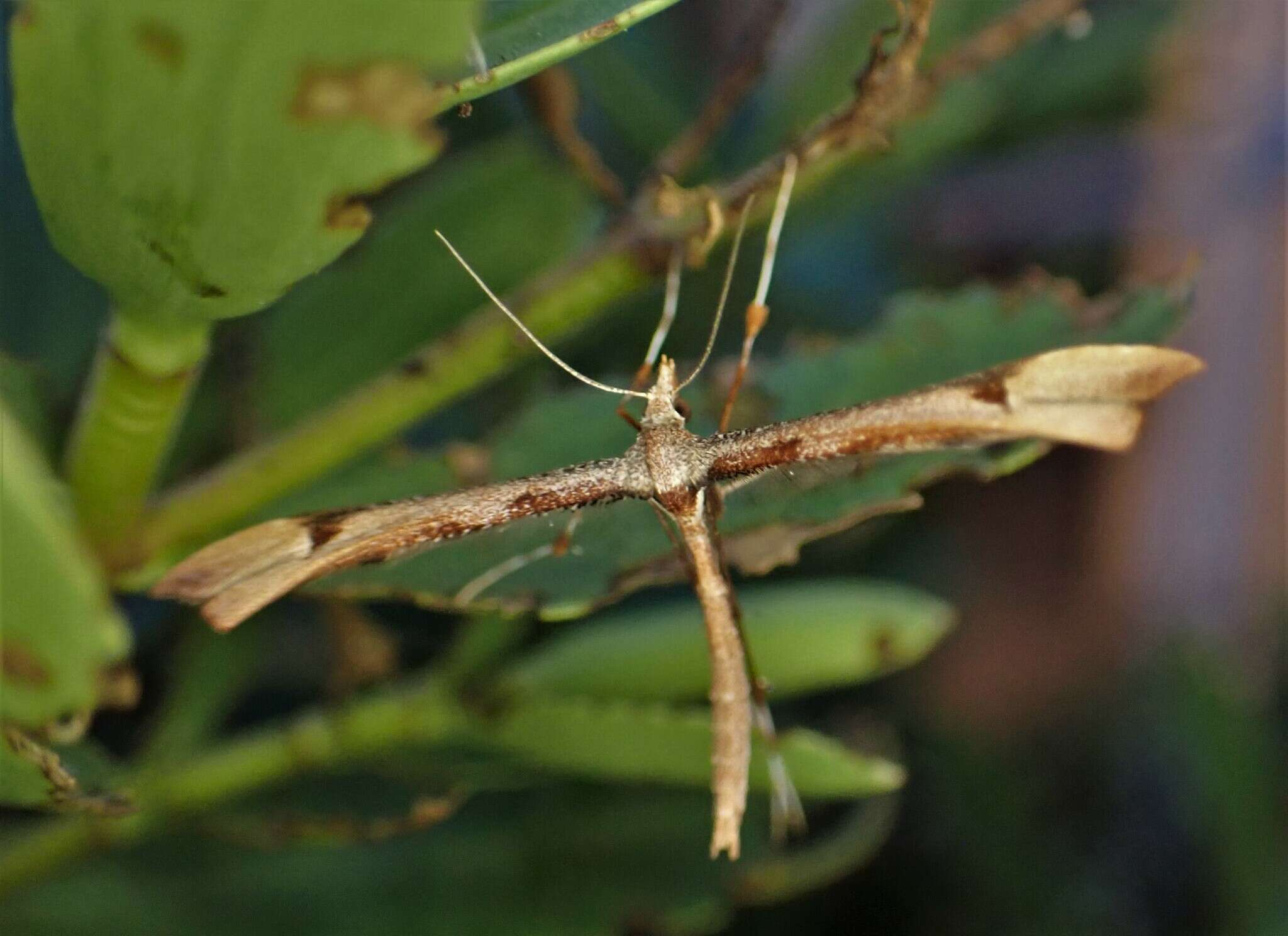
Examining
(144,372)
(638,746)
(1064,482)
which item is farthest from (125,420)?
(1064,482)

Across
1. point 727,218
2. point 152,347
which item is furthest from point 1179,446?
point 152,347

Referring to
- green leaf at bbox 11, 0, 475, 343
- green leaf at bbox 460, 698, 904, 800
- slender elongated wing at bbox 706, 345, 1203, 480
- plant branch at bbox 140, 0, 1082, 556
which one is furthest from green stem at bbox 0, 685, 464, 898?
green leaf at bbox 11, 0, 475, 343

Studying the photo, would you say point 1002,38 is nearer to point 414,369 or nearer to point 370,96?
point 414,369

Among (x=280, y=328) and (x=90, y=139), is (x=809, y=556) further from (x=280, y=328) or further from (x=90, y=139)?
(x=90, y=139)

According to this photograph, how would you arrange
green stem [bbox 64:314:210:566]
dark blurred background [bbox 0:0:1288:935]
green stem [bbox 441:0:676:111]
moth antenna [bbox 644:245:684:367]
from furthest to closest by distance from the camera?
dark blurred background [bbox 0:0:1288:935]
moth antenna [bbox 644:245:684:367]
green stem [bbox 64:314:210:566]
green stem [bbox 441:0:676:111]

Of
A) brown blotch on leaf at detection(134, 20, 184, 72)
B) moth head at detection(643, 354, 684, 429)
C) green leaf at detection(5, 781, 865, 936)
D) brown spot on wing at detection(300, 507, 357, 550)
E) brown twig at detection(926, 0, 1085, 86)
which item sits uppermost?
brown twig at detection(926, 0, 1085, 86)

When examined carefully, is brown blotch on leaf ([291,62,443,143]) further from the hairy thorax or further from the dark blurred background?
the dark blurred background

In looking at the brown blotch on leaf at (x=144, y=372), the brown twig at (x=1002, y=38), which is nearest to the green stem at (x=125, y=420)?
the brown blotch on leaf at (x=144, y=372)

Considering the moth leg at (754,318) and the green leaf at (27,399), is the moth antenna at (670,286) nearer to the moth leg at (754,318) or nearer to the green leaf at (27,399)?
the moth leg at (754,318)
